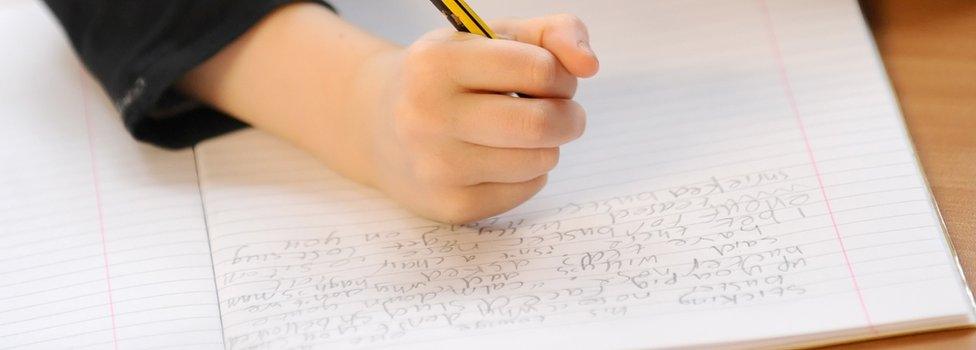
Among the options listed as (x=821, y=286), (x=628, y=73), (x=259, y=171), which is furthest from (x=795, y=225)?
(x=259, y=171)

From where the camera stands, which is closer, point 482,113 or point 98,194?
point 482,113

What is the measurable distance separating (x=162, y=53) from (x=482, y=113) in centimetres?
24

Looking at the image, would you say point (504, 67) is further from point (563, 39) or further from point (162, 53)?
point (162, 53)

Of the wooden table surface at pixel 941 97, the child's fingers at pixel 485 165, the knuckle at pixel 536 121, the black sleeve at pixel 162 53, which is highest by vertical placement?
the black sleeve at pixel 162 53

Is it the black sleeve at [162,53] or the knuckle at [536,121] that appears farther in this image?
the black sleeve at [162,53]

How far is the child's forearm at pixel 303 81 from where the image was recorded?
63 cm

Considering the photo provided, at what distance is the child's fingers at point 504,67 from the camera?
21.0 inches

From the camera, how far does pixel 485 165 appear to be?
56 cm

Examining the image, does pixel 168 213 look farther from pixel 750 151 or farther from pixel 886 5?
pixel 886 5

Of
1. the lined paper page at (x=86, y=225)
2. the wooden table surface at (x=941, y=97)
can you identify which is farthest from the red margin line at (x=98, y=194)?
the wooden table surface at (x=941, y=97)

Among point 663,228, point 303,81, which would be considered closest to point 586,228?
point 663,228

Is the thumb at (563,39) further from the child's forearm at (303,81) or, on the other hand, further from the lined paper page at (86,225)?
the lined paper page at (86,225)

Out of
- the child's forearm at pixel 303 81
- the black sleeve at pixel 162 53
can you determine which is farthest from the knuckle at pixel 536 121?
the black sleeve at pixel 162 53

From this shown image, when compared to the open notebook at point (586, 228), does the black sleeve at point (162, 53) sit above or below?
above
